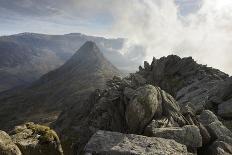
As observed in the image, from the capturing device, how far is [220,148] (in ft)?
A: 101

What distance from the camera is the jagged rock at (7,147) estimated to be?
753 inches

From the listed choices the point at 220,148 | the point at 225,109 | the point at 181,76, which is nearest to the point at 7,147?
the point at 220,148

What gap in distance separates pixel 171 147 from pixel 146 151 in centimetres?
274

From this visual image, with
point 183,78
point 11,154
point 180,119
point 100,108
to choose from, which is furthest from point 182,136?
point 183,78

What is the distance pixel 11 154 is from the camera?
19.5m

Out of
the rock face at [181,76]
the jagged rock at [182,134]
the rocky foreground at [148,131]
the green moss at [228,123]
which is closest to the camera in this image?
the rocky foreground at [148,131]

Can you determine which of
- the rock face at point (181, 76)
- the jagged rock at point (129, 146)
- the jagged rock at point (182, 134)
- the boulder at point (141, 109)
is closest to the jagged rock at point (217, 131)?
the jagged rock at point (182, 134)

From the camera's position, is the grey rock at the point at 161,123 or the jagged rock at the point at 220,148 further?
the grey rock at the point at 161,123

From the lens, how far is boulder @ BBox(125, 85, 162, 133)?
34.8 m

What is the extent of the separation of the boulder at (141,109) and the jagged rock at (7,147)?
16.8 metres

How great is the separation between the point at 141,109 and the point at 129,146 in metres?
9.84

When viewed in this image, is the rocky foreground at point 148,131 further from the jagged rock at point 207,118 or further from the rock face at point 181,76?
the rock face at point 181,76

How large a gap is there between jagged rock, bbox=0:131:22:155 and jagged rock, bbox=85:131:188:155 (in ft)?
25.4

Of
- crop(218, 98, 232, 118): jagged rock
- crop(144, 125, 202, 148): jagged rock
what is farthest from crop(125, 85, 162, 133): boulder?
crop(218, 98, 232, 118): jagged rock
